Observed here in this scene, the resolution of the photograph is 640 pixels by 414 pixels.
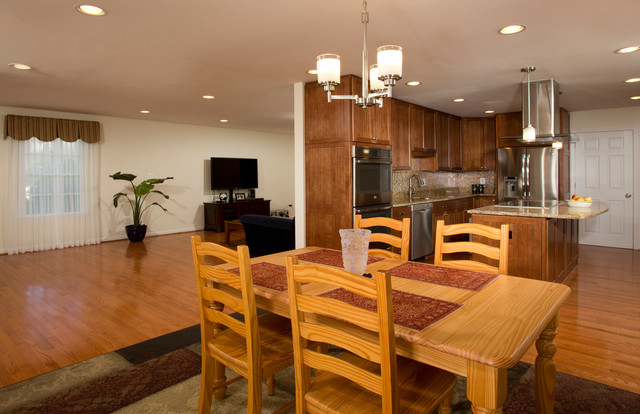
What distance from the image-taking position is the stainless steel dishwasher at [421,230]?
18.0 feet

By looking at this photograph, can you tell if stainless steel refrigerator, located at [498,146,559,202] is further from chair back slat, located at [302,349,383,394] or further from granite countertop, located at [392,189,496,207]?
chair back slat, located at [302,349,383,394]

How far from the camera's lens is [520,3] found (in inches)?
101

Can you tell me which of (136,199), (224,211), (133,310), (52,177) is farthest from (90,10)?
(224,211)

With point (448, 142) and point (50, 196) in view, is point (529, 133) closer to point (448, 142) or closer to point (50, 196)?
point (448, 142)

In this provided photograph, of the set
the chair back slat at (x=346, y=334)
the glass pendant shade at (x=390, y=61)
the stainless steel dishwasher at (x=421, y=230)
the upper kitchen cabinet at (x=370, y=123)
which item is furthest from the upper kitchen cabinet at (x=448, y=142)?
the chair back slat at (x=346, y=334)

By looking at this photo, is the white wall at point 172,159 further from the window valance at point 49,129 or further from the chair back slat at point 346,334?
the chair back slat at point 346,334

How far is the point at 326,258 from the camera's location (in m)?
2.44

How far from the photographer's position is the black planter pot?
7332 millimetres

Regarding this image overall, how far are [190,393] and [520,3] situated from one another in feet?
10.2

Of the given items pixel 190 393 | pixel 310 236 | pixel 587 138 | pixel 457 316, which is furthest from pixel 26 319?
pixel 587 138

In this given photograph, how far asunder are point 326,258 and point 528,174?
18.1 ft

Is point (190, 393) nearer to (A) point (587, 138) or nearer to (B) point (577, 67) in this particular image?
(B) point (577, 67)

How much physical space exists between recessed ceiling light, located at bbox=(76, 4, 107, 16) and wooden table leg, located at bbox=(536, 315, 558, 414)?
317 cm

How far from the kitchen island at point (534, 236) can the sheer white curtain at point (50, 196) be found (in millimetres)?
6464
